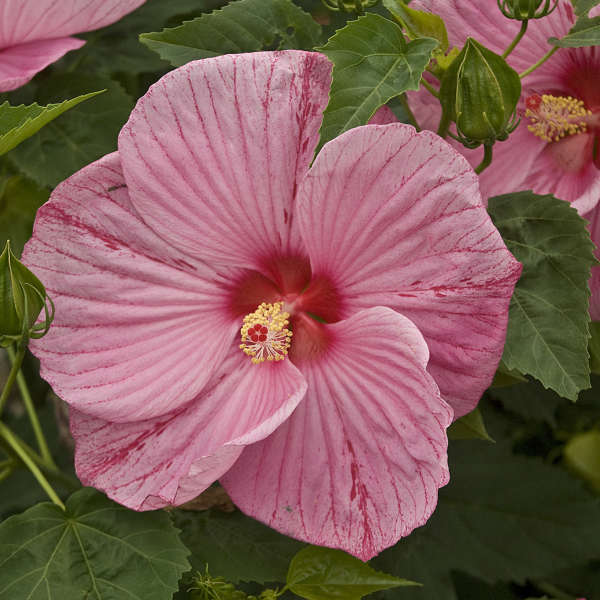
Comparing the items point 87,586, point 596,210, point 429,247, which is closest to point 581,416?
point 596,210

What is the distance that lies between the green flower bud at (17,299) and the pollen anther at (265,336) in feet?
0.66

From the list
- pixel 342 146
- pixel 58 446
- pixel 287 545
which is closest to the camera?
pixel 342 146

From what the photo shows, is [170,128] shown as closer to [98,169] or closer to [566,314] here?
[98,169]

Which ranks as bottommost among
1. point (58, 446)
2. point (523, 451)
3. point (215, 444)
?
point (58, 446)

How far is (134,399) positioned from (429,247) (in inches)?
12.9

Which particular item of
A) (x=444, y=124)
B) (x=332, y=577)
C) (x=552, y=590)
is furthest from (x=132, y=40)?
(x=552, y=590)

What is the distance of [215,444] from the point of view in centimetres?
95

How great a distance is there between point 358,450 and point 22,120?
47 centimetres

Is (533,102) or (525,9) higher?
(525,9)

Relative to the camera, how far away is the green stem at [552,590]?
133cm

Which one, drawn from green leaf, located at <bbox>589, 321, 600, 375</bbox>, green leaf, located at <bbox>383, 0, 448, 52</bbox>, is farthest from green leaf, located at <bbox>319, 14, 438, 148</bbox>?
green leaf, located at <bbox>589, 321, 600, 375</bbox>

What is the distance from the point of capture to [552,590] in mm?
1337

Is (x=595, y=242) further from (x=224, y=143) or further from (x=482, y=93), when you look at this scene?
(x=224, y=143)

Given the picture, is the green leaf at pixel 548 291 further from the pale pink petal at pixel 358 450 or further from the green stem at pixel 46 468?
the green stem at pixel 46 468
